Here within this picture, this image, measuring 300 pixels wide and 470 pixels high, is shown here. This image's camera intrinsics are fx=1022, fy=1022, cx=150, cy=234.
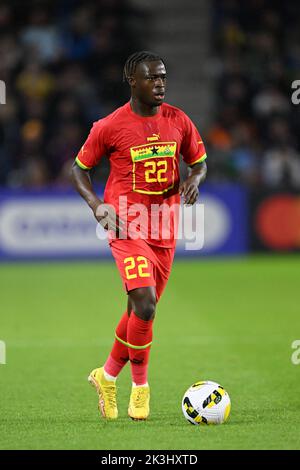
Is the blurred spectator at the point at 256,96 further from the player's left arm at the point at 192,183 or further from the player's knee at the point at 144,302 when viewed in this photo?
the player's knee at the point at 144,302

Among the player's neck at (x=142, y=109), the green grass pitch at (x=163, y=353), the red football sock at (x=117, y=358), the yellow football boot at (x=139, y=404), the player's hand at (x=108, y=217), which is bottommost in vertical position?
the green grass pitch at (x=163, y=353)

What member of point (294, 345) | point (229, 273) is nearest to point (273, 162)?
point (229, 273)

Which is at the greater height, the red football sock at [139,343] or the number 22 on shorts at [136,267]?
the number 22 on shorts at [136,267]

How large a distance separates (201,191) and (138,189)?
9.94m

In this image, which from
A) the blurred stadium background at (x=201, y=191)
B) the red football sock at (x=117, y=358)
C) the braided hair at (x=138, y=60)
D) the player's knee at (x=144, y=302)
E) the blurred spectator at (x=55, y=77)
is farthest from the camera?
the blurred spectator at (x=55, y=77)

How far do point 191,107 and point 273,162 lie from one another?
3.35m

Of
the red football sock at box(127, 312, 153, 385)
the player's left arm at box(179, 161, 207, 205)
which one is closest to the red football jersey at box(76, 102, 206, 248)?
the player's left arm at box(179, 161, 207, 205)

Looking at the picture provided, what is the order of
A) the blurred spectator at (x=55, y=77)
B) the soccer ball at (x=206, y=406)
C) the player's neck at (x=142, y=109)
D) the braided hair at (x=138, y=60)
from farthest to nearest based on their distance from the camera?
the blurred spectator at (x=55, y=77) → the player's neck at (x=142, y=109) → the braided hair at (x=138, y=60) → the soccer ball at (x=206, y=406)

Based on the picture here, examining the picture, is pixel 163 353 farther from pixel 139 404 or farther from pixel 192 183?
pixel 192 183

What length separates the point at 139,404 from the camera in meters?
6.40

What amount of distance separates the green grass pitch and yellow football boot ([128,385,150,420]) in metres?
0.10

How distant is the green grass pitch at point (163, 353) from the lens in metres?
5.91

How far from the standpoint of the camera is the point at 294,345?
920 centimetres

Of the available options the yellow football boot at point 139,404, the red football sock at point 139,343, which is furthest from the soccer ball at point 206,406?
the red football sock at point 139,343
